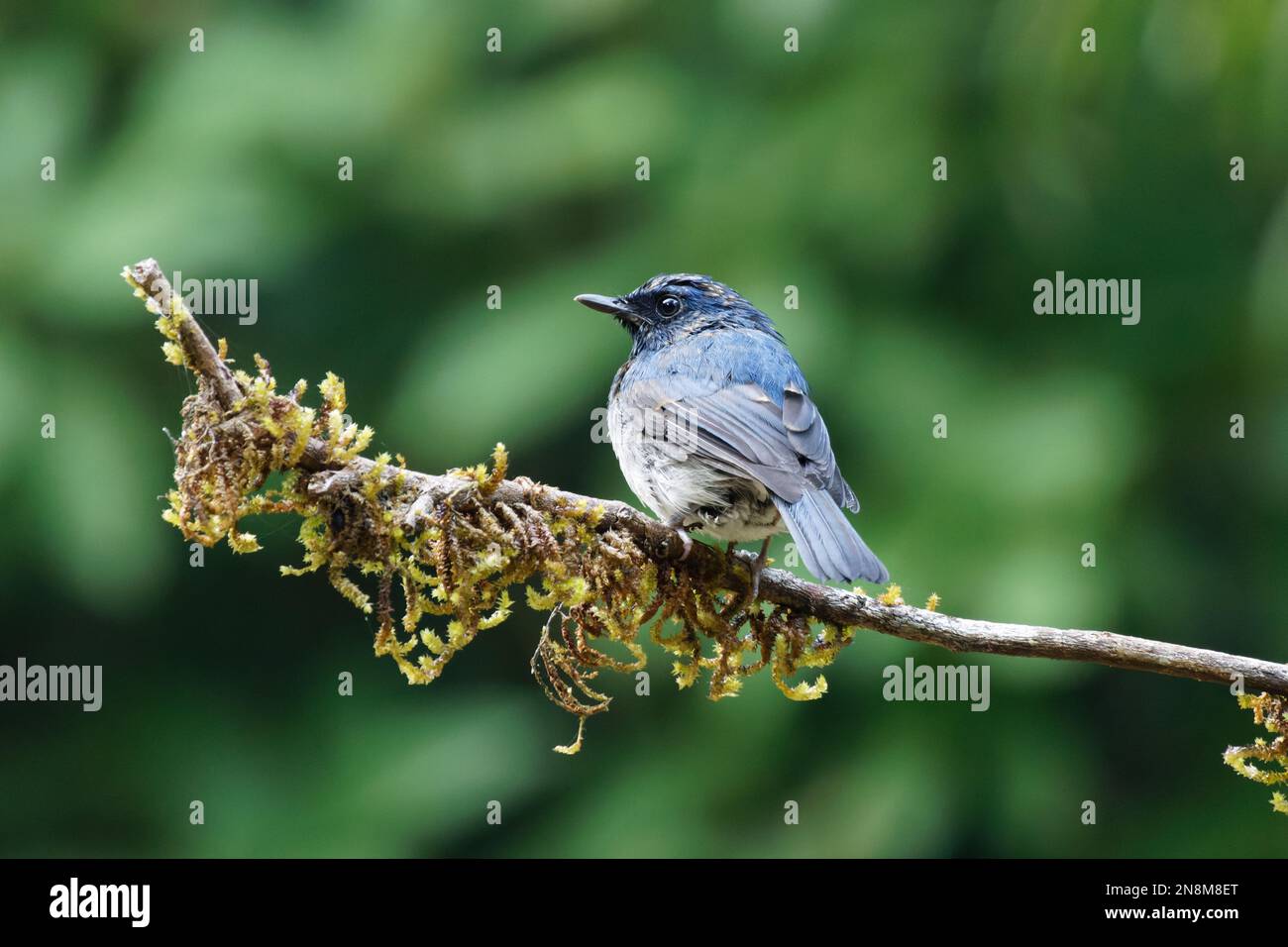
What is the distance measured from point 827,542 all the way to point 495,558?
0.93 meters

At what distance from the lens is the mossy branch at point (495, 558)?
293 cm

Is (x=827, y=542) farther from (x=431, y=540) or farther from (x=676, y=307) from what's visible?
(x=676, y=307)

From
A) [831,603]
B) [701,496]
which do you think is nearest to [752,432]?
[701,496]

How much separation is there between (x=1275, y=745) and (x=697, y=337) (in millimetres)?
2326

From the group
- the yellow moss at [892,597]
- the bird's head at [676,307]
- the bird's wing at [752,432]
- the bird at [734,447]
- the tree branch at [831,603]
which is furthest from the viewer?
the bird's head at [676,307]

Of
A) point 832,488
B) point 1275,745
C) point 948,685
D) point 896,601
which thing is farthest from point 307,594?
point 1275,745

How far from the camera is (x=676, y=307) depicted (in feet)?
16.6

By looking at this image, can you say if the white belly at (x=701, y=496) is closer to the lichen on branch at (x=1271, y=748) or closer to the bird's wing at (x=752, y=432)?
the bird's wing at (x=752, y=432)

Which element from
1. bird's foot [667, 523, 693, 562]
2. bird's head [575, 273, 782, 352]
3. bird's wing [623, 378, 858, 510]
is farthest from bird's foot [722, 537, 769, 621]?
bird's head [575, 273, 782, 352]

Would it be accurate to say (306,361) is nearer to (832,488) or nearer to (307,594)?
(307,594)

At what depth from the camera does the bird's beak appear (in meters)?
5.02

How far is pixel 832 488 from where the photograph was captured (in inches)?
160

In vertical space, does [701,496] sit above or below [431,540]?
above

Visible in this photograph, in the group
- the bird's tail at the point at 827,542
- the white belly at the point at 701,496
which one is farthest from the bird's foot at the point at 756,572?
the white belly at the point at 701,496
